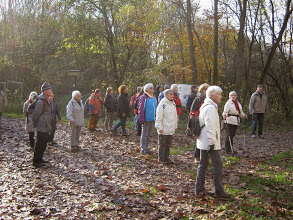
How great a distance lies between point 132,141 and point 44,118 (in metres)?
4.76

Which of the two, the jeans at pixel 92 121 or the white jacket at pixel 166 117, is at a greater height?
the white jacket at pixel 166 117

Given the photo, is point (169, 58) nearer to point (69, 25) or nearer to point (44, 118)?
point (69, 25)

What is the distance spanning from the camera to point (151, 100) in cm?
972

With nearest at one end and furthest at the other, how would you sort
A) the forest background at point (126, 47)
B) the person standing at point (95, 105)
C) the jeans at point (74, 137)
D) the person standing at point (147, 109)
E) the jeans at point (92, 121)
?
the person standing at point (147, 109), the jeans at point (74, 137), the person standing at point (95, 105), the jeans at point (92, 121), the forest background at point (126, 47)

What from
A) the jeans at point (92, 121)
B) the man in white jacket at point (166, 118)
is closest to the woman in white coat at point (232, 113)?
the man in white jacket at point (166, 118)

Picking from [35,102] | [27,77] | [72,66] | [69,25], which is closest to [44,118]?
[35,102]

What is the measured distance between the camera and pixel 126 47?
80.9ft

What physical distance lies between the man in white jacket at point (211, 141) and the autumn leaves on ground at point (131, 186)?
24 centimetres

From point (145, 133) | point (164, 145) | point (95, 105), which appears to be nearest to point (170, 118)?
point (164, 145)

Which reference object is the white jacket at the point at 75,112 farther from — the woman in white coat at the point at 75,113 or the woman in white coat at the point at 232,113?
the woman in white coat at the point at 232,113

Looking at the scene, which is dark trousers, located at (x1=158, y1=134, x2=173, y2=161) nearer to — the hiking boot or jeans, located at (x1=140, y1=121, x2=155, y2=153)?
jeans, located at (x1=140, y1=121, x2=155, y2=153)

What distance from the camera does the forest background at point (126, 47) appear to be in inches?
899

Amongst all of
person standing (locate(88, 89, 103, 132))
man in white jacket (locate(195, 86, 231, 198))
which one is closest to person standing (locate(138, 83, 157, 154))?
man in white jacket (locate(195, 86, 231, 198))

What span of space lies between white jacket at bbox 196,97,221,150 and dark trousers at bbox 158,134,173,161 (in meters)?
2.63
